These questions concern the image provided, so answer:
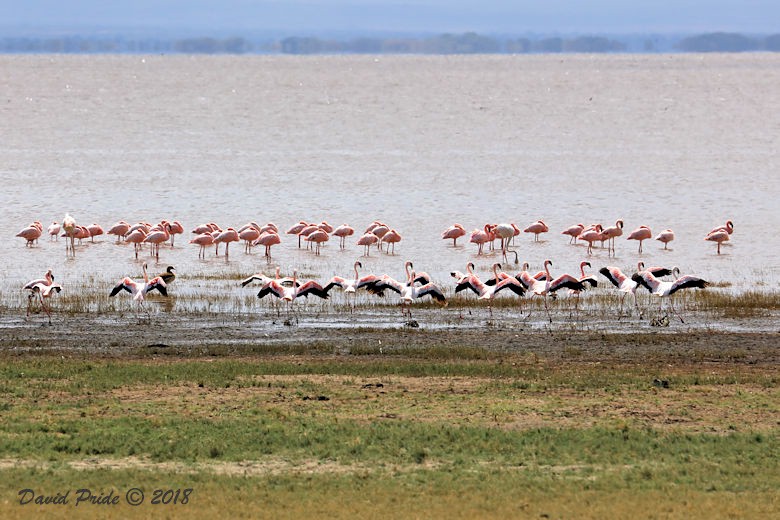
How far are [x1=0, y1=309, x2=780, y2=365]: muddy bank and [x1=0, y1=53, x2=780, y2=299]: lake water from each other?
4.13 metres

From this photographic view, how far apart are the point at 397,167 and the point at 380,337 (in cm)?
3239

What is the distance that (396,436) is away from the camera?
11555 millimetres

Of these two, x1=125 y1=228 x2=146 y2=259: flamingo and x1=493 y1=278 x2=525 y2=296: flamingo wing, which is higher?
x1=125 y1=228 x2=146 y2=259: flamingo

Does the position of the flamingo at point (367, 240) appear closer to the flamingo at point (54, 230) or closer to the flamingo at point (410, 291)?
the flamingo at point (54, 230)

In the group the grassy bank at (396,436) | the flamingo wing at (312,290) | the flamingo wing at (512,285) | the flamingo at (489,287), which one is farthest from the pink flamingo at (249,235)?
the grassy bank at (396,436)

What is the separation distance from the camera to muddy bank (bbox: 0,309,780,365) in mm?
16203

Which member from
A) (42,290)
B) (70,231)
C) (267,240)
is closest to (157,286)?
(42,290)

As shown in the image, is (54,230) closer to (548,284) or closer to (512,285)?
(512,285)

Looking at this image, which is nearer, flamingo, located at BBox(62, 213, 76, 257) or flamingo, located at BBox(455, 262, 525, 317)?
flamingo, located at BBox(455, 262, 525, 317)

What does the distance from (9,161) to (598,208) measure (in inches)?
938

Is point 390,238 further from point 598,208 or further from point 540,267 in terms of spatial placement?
point 598,208

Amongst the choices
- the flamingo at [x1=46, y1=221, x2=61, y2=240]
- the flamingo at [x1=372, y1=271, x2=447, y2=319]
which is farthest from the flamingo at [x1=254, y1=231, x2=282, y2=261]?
the flamingo at [x1=372, y1=271, x2=447, y2=319]

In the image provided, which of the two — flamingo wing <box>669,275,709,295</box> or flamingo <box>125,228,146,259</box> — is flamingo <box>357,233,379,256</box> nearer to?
flamingo <box>125,228,146,259</box>

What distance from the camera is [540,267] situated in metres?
26.0
